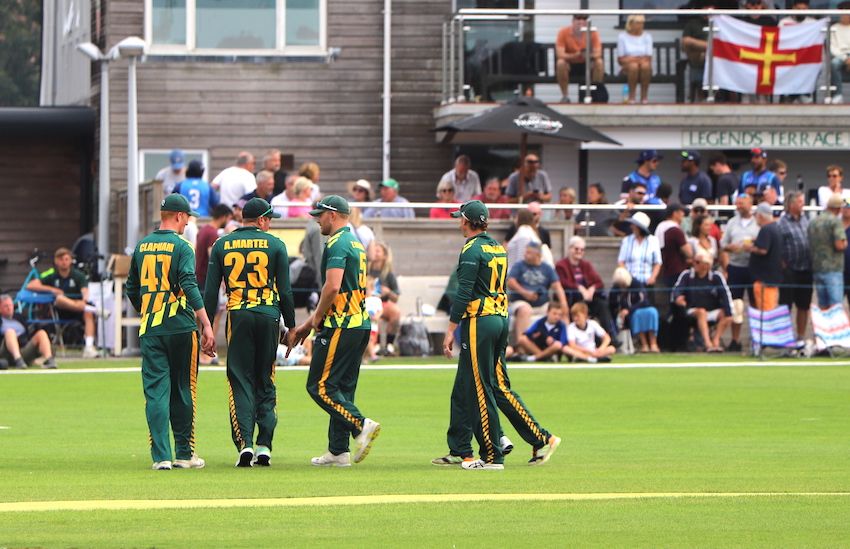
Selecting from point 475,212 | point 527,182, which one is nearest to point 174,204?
point 475,212

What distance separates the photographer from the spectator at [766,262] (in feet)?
83.2

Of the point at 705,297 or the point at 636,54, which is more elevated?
the point at 636,54

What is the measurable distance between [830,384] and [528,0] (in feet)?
44.0

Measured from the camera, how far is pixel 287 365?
907 inches

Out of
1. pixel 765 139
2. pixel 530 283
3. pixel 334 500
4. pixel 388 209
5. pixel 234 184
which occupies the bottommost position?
pixel 334 500

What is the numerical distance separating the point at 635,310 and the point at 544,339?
2221 mm

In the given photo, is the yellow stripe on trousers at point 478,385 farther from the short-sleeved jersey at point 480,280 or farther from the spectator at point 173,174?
the spectator at point 173,174

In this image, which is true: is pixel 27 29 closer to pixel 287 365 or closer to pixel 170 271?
pixel 287 365

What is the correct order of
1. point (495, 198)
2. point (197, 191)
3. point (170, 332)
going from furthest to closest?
1. point (495, 198)
2. point (197, 191)
3. point (170, 332)

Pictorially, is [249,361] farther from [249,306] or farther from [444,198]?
[444,198]

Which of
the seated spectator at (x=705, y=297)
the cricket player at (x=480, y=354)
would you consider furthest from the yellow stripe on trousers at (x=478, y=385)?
the seated spectator at (x=705, y=297)

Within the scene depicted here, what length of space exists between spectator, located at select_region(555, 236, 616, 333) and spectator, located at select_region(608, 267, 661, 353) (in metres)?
0.40

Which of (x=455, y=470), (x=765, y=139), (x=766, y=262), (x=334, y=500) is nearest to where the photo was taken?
(x=334, y=500)

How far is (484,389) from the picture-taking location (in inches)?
501
